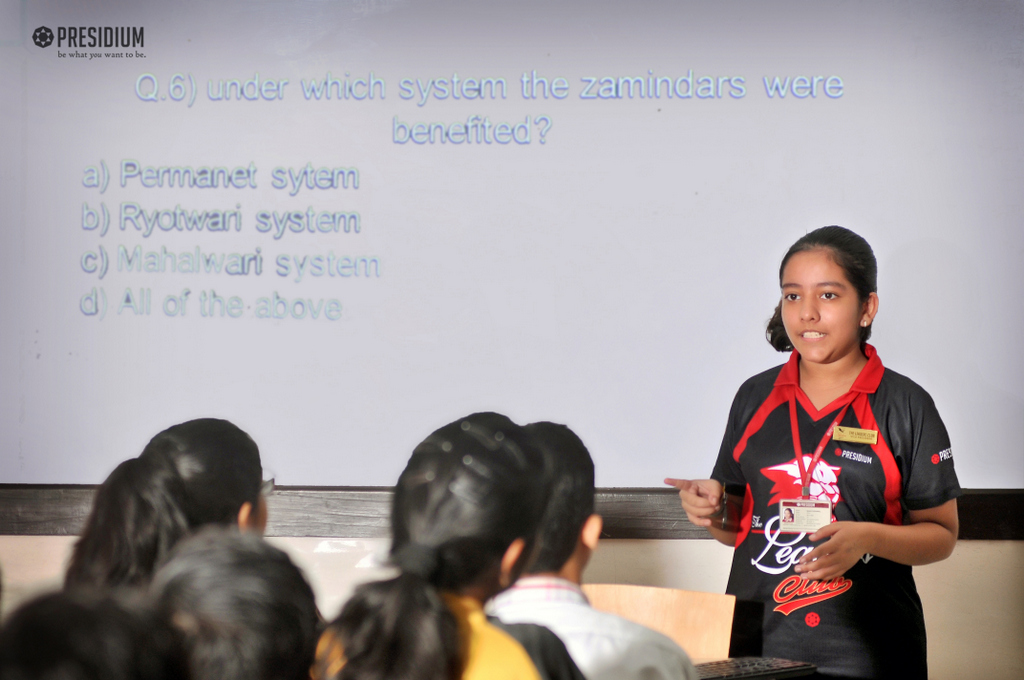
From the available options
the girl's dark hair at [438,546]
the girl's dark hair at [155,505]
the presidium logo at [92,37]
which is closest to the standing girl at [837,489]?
the girl's dark hair at [438,546]

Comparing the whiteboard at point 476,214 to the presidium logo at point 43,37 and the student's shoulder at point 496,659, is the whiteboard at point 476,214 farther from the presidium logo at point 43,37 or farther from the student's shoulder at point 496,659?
the student's shoulder at point 496,659

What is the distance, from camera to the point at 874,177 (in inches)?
101

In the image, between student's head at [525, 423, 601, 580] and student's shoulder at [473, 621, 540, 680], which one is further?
student's head at [525, 423, 601, 580]

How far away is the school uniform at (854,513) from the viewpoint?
170 centimetres

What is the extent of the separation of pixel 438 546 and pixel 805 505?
1.02 m

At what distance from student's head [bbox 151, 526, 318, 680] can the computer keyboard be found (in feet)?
2.89

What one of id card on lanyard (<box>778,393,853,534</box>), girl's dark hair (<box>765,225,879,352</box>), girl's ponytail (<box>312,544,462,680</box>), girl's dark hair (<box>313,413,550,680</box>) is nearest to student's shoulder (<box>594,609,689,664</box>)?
girl's dark hair (<box>313,413,550,680</box>)

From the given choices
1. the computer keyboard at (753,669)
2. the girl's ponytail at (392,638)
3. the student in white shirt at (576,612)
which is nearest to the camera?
the girl's ponytail at (392,638)

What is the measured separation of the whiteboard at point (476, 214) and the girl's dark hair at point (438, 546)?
1.59 meters

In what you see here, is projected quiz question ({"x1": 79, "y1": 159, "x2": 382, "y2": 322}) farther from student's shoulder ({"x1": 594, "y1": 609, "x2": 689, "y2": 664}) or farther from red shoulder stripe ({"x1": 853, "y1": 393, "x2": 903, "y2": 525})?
student's shoulder ({"x1": 594, "y1": 609, "x2": 689, "y2": 664})

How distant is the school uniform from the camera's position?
5.57ft

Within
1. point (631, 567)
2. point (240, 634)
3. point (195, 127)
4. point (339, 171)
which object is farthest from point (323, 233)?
point (240, 634)

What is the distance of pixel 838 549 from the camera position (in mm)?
1614

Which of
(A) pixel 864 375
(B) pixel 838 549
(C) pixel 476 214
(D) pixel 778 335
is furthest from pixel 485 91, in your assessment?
(B) pixel 838 549
